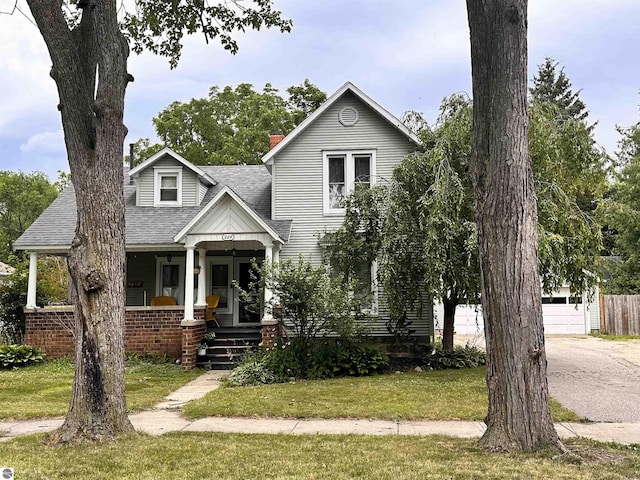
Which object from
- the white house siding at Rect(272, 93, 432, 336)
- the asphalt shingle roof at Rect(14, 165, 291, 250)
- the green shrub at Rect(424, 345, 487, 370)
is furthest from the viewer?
the white house siding at Rect(272, 93, 432, 336)

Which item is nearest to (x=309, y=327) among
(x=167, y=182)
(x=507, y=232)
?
(x=167, y=182)

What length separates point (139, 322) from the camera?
590 inches

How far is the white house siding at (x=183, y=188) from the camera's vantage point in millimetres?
16969

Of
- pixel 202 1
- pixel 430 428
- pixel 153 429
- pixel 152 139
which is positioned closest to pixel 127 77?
pixel 202 1

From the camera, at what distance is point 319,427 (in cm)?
780

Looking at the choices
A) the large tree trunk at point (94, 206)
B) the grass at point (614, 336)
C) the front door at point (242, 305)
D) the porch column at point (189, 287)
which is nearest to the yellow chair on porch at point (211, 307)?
the front door at point (242, 305)

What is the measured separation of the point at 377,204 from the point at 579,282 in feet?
15.3

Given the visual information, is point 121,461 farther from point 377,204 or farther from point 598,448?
point 377,204

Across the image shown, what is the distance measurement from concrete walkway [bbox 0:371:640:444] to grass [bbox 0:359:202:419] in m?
0.79

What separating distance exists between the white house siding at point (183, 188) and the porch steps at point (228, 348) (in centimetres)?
413

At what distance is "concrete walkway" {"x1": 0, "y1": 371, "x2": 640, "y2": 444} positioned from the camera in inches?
291

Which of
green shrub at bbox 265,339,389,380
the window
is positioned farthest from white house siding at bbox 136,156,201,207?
green shrub at bbox 265,339,389,380

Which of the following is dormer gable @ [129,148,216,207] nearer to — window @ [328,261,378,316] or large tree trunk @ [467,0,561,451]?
window @ [328,261,378,316]

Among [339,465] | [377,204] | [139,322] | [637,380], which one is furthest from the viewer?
[139,322]
